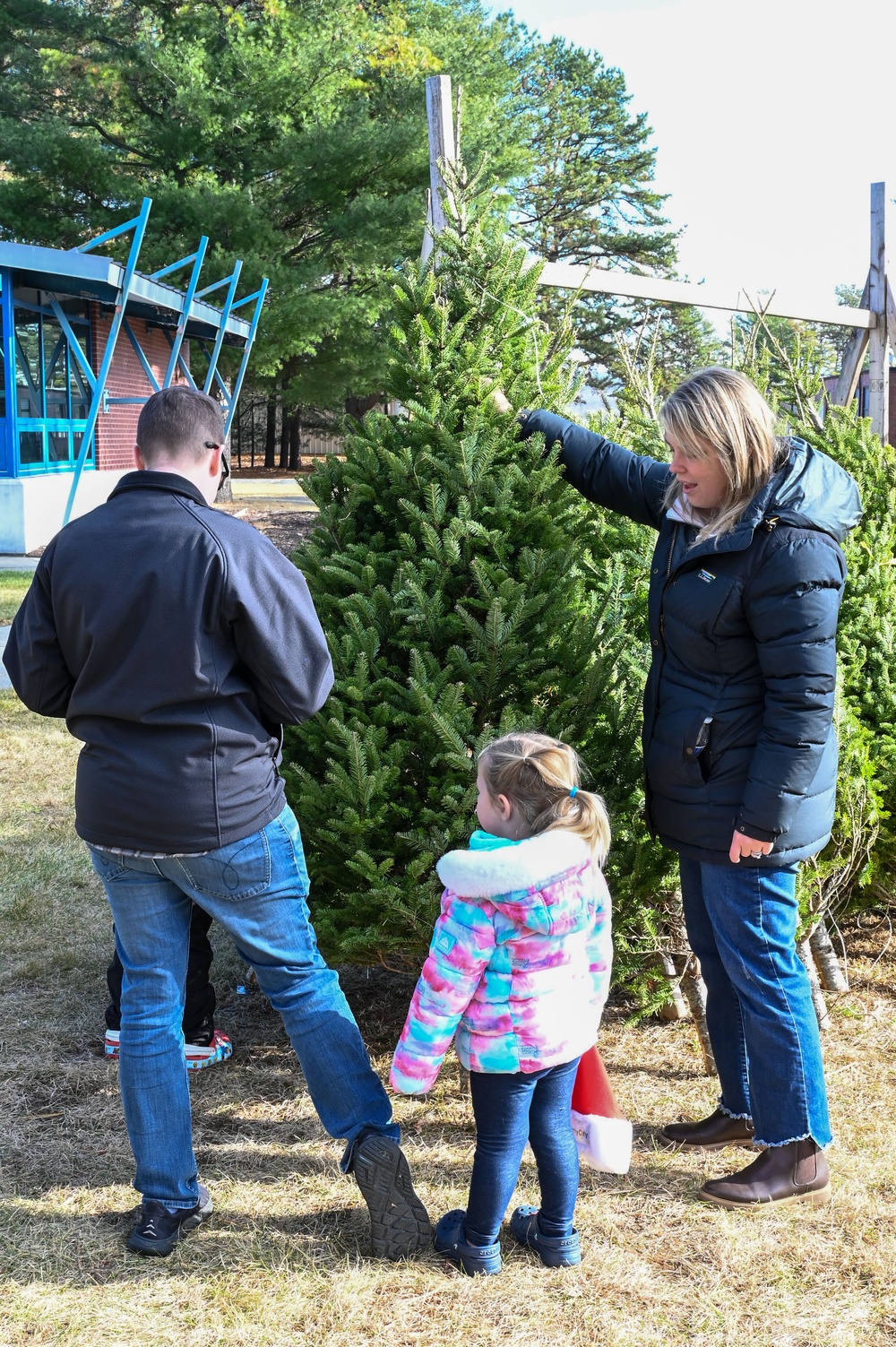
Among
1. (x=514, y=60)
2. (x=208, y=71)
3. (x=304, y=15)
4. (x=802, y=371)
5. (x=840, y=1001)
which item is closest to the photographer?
(x=840, y=1001)

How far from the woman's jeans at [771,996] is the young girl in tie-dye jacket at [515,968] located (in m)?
0.42

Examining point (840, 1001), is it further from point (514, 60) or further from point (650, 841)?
point (514, 60)

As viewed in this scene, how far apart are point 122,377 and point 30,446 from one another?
5.70m

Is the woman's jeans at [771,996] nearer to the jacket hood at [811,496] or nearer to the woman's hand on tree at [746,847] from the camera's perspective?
the woman's hand on tree at [746,847]

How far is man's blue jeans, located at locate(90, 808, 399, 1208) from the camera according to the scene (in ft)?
8.44

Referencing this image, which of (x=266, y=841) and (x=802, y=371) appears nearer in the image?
(x=266, y=841)

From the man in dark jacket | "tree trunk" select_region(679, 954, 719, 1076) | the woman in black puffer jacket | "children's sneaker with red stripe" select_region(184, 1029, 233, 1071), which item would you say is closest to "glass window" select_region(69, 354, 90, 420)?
"children's sneaker with red stripe" select_region(184, 1029, 233, 1071)

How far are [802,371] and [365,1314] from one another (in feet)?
12.7

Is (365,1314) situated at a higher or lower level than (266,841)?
lower

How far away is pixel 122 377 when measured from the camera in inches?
880

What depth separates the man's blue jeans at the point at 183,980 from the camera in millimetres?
2572

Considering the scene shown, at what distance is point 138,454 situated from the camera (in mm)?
2564

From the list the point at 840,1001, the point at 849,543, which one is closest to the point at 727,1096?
the point at 840,1001

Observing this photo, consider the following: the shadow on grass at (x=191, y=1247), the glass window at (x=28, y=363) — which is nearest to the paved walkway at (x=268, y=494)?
the glass window at (x=28, y=363)
